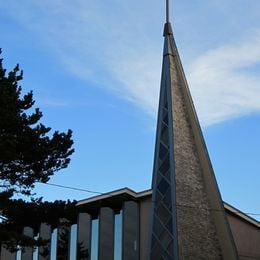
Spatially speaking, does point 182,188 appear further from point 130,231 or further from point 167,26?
point 167,26

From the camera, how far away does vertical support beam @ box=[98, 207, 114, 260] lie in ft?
105

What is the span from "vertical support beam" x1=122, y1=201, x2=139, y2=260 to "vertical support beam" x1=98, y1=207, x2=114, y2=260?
894 millimetres

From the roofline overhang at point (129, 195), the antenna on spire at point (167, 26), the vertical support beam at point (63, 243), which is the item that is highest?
the antenna on spire at point (167, 26)

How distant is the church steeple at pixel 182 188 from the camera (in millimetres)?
27359

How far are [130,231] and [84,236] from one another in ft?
10.1

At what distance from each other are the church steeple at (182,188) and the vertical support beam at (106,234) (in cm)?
441

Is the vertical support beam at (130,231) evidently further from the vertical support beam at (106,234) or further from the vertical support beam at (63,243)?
the vertical support beam at (63,243)

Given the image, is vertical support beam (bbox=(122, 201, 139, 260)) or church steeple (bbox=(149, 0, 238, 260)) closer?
church steeple (bbox=(149, 0, 238, 260))

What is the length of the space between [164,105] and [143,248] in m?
7.21

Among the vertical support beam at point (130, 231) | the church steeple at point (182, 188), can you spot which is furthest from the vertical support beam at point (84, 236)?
the church steeple at point (182, 188)

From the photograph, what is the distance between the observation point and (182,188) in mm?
28188

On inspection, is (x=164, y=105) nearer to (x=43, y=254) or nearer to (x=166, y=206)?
(x=166, y=206)

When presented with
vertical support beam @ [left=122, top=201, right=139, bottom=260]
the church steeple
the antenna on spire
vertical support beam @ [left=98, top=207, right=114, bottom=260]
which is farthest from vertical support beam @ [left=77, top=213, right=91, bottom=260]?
the antenna on spire

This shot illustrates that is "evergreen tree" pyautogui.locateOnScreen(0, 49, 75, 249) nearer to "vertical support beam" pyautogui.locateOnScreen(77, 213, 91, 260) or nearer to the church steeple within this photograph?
the church steeple
